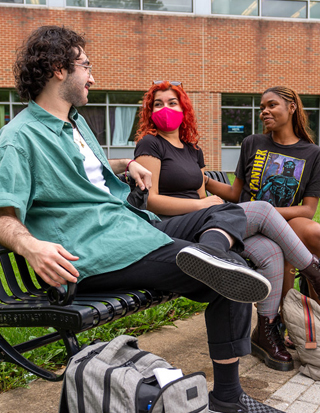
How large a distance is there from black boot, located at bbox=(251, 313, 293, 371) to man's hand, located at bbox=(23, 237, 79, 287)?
1480 mm

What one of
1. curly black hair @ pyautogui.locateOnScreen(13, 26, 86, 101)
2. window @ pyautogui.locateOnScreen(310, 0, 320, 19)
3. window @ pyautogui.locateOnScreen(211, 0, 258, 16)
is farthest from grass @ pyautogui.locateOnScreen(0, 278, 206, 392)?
window @ pyautogui.locateOnScreen(310, 0, 320, 19)

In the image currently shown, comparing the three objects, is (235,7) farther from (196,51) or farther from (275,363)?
(275,363)

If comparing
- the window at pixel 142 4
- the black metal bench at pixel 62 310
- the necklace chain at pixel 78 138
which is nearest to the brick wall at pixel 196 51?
the window at pixel 142 4

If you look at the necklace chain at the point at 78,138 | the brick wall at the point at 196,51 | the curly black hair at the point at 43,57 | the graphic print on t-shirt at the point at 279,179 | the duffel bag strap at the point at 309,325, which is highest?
the brick wall at the point at 196,51

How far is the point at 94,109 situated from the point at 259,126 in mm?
5938

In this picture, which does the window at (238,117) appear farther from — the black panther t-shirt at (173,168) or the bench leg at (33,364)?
the bench leg at (33,364)

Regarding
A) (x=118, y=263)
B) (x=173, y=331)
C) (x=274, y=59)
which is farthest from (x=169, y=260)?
(x=274, y=59)

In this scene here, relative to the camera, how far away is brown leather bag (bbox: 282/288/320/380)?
2.79 m

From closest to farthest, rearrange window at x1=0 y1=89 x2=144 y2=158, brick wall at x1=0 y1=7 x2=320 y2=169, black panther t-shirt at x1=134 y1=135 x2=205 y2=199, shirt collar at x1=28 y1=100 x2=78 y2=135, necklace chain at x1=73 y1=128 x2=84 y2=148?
1. shirt collar at x1=28 y1=100 x2=78 y2=135
2. necklace chain at x1=73 y1=128 x2=84 y2=148
3. black panther t-shirt at x1=134 y1=135 x2=205 y2=199
4. brick wall at x1=0 y1=7 x2=320 y2=169
5. window at x1=0 y1=89 x2=144 y2=158

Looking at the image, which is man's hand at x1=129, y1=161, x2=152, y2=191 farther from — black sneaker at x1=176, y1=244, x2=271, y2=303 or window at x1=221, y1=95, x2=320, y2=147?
window at x1=221, y1=95, x2=320, y2=147

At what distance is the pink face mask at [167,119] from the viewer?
345 centimetres

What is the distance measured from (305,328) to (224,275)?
3.70 feet

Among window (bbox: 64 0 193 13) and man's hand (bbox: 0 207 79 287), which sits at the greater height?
window (bbox: 64 0 193 13)

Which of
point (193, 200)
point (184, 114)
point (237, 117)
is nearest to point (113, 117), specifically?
point (237, 117)
